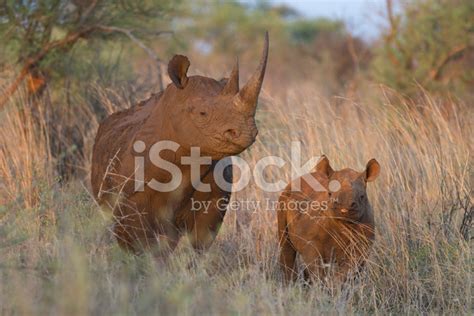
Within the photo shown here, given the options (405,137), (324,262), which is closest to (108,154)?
(324,262)

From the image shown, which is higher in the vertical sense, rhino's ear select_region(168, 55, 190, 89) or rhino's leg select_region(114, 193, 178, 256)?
rhino's ear select_region(168, 55, 190, 89)

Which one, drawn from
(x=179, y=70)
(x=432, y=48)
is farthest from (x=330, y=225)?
(x=432, y=48)

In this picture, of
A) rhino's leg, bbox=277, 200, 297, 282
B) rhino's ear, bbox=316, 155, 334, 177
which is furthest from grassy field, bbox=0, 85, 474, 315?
rhino's ear, bbox=316, 155, 334, 177

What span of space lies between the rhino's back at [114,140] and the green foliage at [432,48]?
8839mm

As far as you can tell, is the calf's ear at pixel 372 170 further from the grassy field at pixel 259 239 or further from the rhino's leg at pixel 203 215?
the rhino's leg at pixel 203 215

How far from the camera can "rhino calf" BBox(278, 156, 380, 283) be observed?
6.23m

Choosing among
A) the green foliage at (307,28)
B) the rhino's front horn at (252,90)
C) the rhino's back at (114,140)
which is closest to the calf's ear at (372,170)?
the rhino's front horn at (252,90)

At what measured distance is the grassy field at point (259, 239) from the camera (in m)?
4.66

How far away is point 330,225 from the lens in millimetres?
6414

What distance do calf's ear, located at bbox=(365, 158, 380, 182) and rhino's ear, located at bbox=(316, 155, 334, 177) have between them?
0.29 meters

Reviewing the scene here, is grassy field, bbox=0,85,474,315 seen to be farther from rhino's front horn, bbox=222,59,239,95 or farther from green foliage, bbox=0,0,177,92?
rhino's front horn, bbox=222,59,239,95

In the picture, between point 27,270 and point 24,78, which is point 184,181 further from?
point 24,78

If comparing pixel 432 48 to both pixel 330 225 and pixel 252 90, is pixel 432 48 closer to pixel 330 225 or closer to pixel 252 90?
pixel 330 225

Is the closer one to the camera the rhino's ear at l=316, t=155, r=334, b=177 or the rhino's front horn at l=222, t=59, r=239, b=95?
the rhino's front horn at l=222, t=59, r=239, b=95
